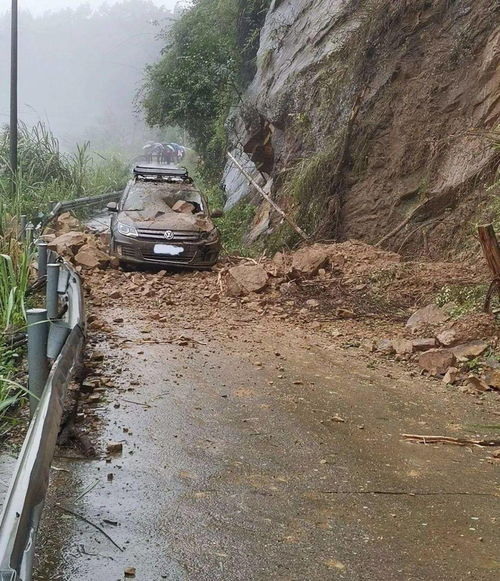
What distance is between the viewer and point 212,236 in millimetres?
12656

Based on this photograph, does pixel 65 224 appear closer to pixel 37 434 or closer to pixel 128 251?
pixel 128 251

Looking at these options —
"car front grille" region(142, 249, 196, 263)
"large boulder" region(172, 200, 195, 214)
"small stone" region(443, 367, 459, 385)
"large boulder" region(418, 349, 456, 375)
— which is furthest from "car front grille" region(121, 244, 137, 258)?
"small stone" region(443, 367, 459, 385)

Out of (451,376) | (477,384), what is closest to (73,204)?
(451,376)

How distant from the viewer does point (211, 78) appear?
2444cm

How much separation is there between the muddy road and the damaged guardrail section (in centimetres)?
54

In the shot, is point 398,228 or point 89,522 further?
point 398,228

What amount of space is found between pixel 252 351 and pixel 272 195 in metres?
10.5

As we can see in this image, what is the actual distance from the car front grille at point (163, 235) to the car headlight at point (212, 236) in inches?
7.5

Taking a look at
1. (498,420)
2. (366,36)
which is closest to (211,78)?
(366,36)

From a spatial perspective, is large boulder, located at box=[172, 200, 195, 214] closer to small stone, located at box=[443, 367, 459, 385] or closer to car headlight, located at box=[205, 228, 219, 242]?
car headlight, located at box=[205, 228, 219, 242]

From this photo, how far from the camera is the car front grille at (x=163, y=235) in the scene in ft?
40.0

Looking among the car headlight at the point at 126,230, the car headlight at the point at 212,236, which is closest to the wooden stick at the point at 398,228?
the car headlight at the point at 212,236

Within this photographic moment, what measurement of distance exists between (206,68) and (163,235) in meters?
14.0

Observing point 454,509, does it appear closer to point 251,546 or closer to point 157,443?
point 251,546
